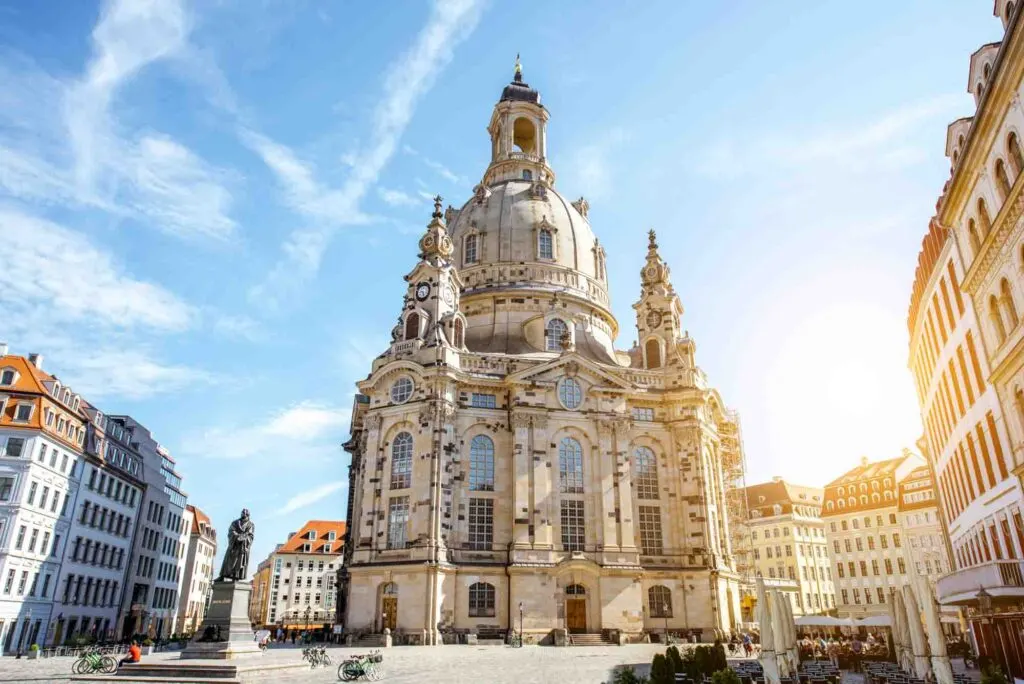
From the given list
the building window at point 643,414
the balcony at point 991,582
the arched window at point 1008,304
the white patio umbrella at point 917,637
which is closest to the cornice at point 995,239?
the arched window at point 1008,304

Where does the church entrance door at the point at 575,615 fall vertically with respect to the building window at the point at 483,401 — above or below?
below

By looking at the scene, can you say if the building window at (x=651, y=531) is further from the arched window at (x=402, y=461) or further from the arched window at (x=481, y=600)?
Result: the arched window at (x=402, y=461)

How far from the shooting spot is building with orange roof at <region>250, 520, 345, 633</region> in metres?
95.6

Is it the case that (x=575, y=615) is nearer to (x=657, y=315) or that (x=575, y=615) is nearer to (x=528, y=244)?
(x=657, y=315)

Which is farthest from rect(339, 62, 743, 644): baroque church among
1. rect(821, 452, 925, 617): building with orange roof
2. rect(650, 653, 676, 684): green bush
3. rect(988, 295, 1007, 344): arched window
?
rect(988, 295, 1007, 344): arched window

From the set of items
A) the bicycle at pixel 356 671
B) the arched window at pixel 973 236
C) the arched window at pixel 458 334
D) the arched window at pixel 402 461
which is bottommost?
the bicycle at pixel 356 671

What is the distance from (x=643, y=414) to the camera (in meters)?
56.7

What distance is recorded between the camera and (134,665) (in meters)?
25.5

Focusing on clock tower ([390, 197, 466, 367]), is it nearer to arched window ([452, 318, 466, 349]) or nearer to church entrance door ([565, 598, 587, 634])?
arched window ([452, 318, 466, 349])

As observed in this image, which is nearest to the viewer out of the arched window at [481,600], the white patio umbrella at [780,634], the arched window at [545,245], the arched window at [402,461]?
the white patio umbrella at [780,634]

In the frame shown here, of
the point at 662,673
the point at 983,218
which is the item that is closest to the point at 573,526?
the point at 662,673

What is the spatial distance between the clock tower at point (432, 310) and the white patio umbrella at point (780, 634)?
106 ft

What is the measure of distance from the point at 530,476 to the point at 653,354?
1706cm

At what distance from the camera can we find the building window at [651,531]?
5316 centimetres
